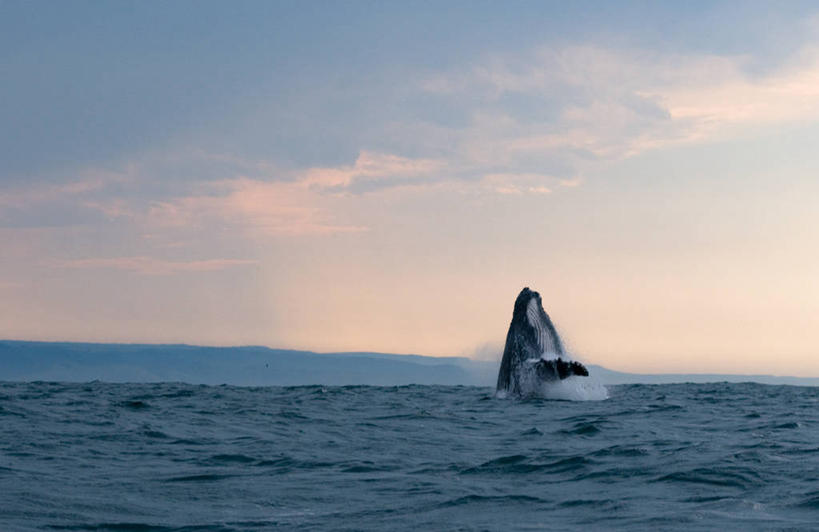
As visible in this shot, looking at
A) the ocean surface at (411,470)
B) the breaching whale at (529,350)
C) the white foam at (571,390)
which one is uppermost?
the breaching whale at (529,350)

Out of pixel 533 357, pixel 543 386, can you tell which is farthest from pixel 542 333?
pixel 543 386

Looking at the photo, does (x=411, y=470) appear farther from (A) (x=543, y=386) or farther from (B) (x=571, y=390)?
(B) (x=571, y=390)

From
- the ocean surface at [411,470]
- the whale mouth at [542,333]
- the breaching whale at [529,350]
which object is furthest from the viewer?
the whale mouth at [542,333]

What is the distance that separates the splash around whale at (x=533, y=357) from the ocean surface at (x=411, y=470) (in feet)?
6.07

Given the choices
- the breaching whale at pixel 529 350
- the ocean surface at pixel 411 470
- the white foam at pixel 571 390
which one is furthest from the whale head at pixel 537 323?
the ocean surface at pixel 411 470

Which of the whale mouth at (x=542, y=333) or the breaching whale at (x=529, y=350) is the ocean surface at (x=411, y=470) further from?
the whale mouth at (x=542, y=333)

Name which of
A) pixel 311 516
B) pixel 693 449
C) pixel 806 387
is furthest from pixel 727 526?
pixel 806 387

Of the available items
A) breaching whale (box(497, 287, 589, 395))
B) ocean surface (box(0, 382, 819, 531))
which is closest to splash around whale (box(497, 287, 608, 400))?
breaching whale (box(497, 287, 589, 395))

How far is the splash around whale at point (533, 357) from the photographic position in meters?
25.1

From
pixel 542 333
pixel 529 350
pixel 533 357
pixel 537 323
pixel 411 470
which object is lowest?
pixel 411 470

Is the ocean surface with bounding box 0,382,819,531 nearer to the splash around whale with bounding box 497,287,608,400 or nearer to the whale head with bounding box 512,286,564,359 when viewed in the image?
the splash around whale with bounding box 497,287,608,400

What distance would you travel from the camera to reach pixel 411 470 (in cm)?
1340

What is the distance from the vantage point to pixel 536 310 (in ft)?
85.4

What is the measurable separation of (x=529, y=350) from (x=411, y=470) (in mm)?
12460
